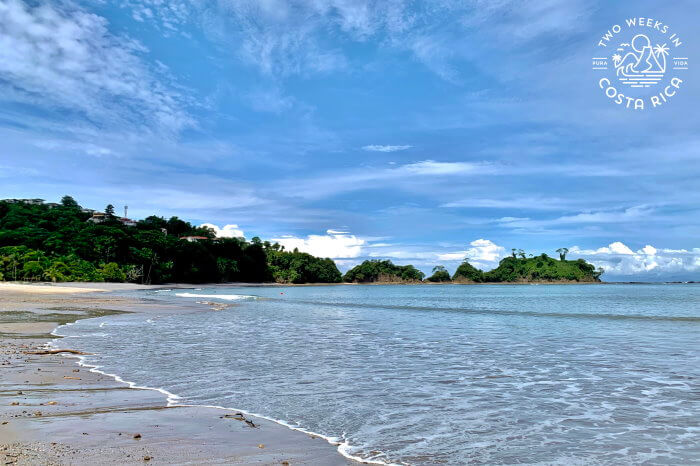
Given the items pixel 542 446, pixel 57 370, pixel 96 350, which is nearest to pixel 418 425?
pixel 542 446

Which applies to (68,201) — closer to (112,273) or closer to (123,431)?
(112,273)

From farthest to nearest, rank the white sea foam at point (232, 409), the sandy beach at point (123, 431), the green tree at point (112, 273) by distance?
the green tree at point (112, 273) → the white sea foam at point (232, 409) → the sandy beach at point (123, 431)

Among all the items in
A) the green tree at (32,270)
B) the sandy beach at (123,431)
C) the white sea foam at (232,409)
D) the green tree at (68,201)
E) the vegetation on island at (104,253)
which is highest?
the green tree at (68,201)

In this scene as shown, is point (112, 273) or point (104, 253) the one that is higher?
point (104, 253)

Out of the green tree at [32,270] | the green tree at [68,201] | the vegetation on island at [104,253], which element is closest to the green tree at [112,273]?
the vegetation on island at [104,253]

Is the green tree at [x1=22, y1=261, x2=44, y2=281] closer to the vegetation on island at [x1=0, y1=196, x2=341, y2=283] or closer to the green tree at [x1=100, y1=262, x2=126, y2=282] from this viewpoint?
the vegetation on island at [x1=0, y1=196, x2=341, y2=283]

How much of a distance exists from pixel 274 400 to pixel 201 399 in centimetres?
125

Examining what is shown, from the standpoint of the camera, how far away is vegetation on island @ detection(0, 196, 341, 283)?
276ft

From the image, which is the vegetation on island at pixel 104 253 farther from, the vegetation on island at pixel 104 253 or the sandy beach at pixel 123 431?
the sandy beach at pixel 123 431

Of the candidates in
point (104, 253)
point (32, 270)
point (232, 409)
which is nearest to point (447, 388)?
point (232, 409)

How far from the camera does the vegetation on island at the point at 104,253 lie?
8406cm

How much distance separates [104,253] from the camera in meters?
106

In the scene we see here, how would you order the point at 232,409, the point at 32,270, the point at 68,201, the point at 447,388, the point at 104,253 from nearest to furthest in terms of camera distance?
the point at 232,409 < the point at 447,388 < the point at 32,270 < the point at 104,253 < the point at 68,201

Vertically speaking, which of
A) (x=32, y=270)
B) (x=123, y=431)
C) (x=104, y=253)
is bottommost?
(x=123, y=431)
